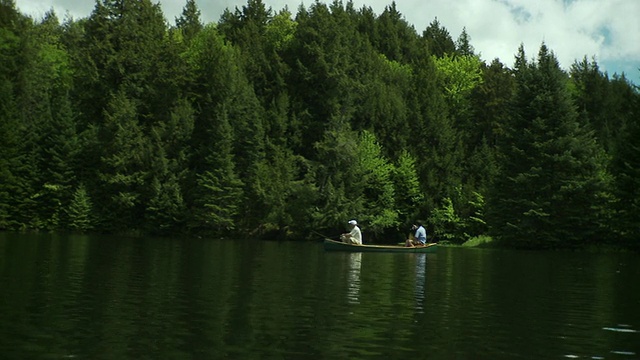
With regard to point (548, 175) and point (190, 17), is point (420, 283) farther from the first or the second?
point (190, 17)

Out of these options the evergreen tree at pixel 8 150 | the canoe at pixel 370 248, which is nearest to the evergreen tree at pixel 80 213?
the evergreen tree at pixel 8 150

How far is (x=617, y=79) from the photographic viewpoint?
311ft

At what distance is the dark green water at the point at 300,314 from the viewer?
13.0 metres

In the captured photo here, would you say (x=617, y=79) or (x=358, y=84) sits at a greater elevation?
(x=617, y=79)

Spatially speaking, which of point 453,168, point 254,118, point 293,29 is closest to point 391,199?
point 453,168

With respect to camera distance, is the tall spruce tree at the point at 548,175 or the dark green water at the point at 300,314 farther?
the tall spruce tree at the point at 548,175

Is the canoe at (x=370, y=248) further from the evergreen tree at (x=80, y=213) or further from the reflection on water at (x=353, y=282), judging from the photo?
the evergreen tree at (x=80, y=213)

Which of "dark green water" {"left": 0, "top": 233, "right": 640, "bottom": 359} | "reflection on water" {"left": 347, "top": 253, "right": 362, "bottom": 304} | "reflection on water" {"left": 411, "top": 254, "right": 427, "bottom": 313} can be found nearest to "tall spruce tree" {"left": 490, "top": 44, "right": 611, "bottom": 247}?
"reflection on water" {"left": 411, "top": 254, "right": 427, "bottom": 313}

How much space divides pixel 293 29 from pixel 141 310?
2951 inches

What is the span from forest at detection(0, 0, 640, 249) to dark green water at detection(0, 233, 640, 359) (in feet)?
129

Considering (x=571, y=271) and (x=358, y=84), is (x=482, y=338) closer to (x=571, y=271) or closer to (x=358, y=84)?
(x=571, y=271)

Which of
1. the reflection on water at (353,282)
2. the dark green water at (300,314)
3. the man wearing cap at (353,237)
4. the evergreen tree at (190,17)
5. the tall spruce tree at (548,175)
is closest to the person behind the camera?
the dark green water at (300,314)

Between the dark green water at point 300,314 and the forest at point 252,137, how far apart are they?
39.3m

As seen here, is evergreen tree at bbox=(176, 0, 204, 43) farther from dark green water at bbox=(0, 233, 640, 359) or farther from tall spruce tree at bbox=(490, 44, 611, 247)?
dark green water at bbox=(0, 233, 640, 359)
